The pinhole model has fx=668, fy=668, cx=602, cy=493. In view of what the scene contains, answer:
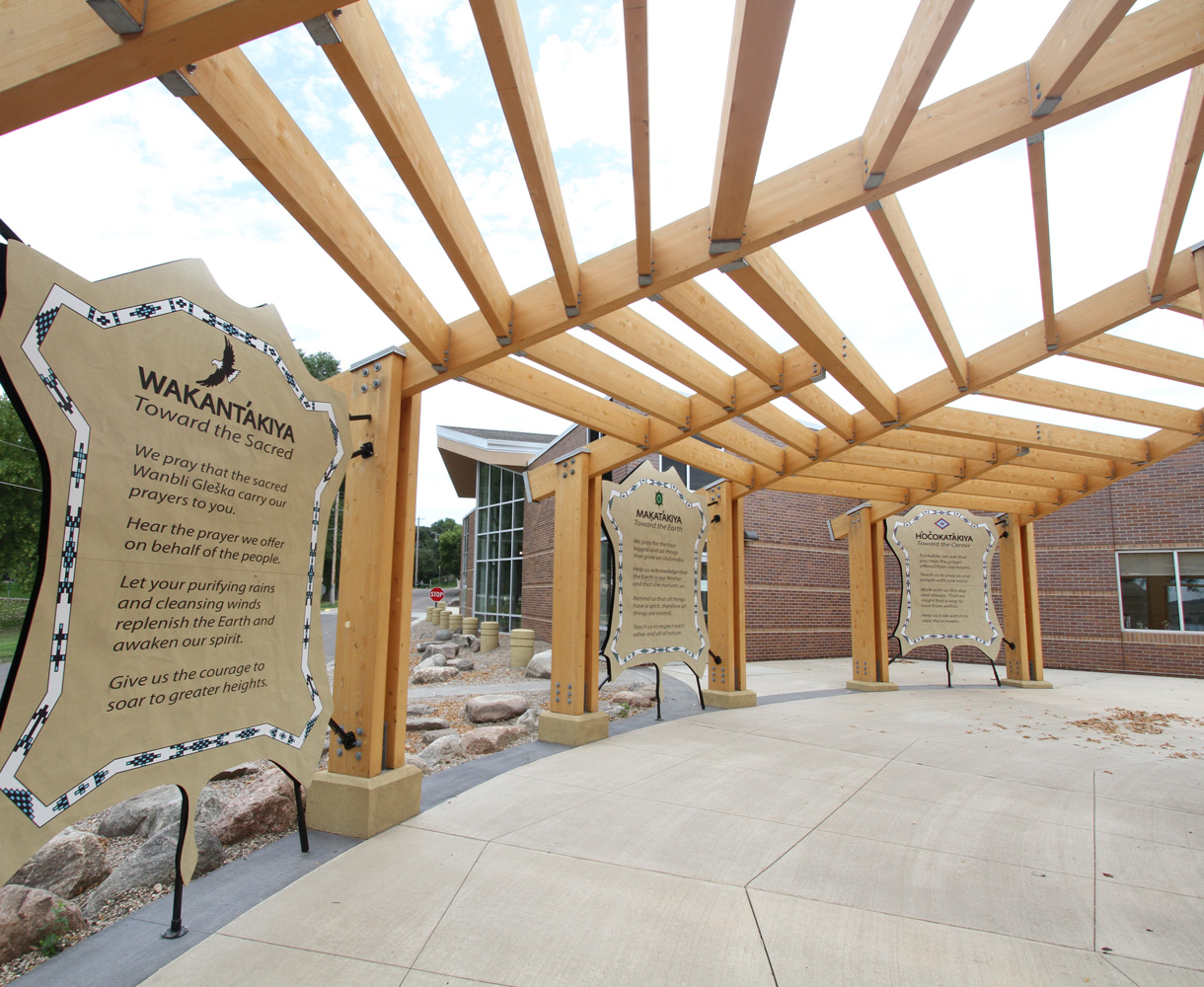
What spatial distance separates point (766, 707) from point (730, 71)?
24.2ft

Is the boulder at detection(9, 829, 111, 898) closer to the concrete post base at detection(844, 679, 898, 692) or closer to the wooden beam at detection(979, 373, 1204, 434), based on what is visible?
the wooden beam at detection(979, 373, 1204, 434)

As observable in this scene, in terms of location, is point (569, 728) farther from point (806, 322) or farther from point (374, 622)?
point (806, 322)

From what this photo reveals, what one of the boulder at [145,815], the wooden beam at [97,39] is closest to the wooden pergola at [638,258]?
the wooden beam at [97,39]

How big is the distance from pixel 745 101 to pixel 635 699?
7.70m

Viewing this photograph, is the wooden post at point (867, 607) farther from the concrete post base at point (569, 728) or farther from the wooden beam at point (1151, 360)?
the concrete post base at point (569, 728)

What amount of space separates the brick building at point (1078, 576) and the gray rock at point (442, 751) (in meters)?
8.52

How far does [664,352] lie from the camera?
5227mm

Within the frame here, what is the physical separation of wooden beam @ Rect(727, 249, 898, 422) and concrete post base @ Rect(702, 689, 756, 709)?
393cm

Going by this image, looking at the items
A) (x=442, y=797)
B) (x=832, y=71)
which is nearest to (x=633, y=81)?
(x=832, y=71)

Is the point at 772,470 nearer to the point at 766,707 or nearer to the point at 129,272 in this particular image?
the point at 766,707

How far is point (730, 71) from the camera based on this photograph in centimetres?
265

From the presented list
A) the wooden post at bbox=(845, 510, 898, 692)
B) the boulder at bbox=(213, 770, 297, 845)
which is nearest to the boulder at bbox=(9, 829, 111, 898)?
the boulder at bbox=(213, 770, 297, 845)

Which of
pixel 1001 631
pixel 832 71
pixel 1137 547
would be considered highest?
Answer: pixel 832 71

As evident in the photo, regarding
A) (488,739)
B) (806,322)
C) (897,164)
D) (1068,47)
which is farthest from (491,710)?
(1068,47)
